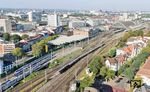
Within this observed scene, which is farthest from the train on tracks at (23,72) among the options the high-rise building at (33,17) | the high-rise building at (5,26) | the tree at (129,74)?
the high-rise building at (33,17)

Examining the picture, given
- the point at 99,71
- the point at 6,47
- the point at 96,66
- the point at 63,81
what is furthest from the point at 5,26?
the point at 99,71

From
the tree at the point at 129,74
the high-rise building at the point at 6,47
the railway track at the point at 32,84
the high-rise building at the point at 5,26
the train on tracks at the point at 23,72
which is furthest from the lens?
the high-rise building at the point at 5,26

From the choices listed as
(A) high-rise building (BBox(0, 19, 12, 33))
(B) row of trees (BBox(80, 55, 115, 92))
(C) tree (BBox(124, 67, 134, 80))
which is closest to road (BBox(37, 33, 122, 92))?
(B) row of trees (BBox(80, 55, 115, 92))

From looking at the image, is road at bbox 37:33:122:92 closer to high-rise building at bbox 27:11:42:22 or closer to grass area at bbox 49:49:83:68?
grass area at bbox 49:49:83:68

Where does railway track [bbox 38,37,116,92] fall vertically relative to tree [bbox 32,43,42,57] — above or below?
below

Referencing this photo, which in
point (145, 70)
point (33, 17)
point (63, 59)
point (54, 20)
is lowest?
point (63, 59)

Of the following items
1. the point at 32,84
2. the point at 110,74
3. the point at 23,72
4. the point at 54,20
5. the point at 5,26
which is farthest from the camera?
the point at 54,20

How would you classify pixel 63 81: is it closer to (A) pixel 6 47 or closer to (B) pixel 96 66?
(B) pixel 96 66

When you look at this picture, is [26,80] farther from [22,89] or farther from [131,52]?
[131,52]

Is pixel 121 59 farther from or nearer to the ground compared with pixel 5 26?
nearer to the ground

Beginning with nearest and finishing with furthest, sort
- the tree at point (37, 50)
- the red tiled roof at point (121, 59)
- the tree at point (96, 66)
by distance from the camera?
1. the tree at point (96, 66)
2. the red tiled roof at point (121, 59)
3. the tree at point (37, 50)

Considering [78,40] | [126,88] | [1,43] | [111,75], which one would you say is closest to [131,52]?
[111,75]

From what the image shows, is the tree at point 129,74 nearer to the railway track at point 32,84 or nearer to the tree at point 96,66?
the tree at point 96,66

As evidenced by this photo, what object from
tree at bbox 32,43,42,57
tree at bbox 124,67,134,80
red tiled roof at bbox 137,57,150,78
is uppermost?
red tiled roof at bbox 137,57,150,78
